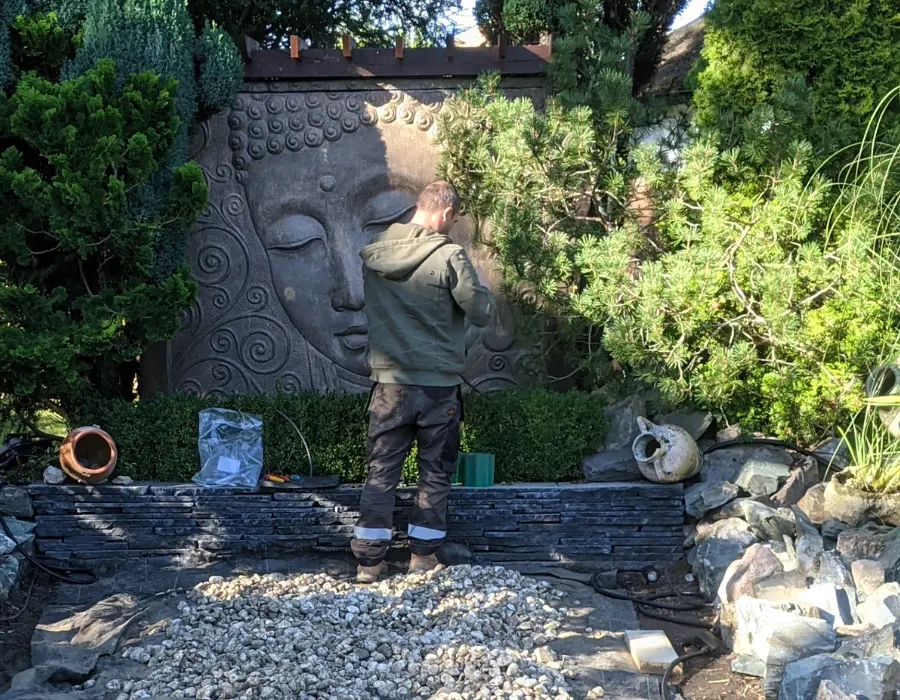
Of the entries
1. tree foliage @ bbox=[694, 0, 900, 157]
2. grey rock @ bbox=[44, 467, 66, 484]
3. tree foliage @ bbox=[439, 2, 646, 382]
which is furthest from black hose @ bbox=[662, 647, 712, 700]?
grey rock @ bbox=[44, 467, 66, 484]

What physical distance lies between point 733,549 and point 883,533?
0.71 meters

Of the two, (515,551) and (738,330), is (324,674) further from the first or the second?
(738,330)

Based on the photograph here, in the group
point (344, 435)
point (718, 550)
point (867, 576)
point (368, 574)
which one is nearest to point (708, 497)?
point (718, 550)

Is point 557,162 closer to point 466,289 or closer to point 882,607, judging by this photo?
point 466,289

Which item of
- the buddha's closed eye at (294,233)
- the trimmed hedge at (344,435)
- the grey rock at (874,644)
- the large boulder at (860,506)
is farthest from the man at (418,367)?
the grey rock at (874,644)

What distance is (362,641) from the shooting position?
4.18 m

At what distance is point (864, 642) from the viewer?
3602 millimetres

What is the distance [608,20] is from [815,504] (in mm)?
3435

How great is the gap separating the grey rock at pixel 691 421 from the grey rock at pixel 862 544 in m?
1.22

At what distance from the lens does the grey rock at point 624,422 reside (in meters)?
5.69

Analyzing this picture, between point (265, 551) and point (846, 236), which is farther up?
point (846, 236)

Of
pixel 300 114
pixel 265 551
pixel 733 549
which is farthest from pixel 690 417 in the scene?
pixel 300 114

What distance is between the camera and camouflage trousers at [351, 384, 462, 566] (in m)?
4.96

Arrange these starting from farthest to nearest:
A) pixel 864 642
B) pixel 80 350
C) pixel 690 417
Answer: pixel 690 417
pixel 80 350
pixel 864 642
